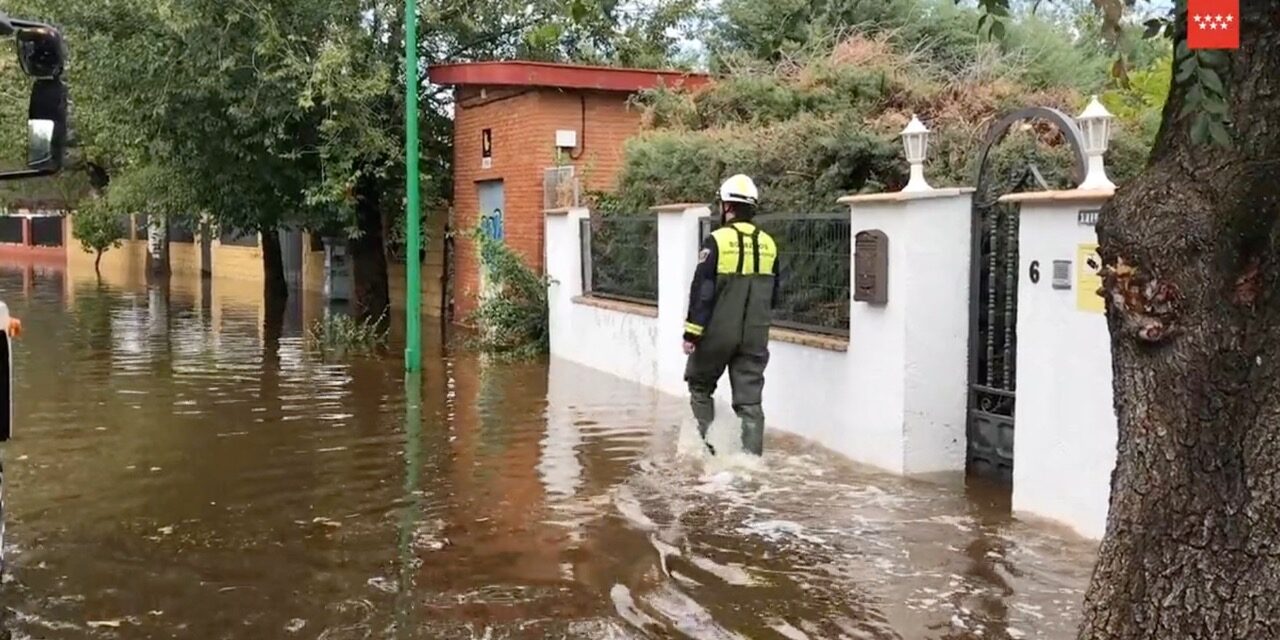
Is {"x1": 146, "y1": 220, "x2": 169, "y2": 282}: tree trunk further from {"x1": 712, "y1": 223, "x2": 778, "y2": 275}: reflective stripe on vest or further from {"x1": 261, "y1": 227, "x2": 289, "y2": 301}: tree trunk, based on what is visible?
{"x1": 712, "y1": 223, "x2": 778, "y2": 275}: reflective stripe on vest

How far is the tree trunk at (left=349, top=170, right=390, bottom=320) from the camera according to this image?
19.8 meters

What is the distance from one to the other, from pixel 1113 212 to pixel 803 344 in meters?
5.70

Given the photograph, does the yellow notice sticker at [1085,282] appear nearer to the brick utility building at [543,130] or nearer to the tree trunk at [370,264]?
the brick utility building at [543,130]

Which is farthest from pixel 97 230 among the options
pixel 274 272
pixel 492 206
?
pixel 492 206

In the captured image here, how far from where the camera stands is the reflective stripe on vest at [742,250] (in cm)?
812

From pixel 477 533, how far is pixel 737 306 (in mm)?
2385

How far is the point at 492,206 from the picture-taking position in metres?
17.4

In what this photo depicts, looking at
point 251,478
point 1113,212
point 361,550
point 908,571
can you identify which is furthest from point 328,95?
point 1113,212

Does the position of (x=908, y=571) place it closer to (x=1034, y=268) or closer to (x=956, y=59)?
(x=1034, y=268)

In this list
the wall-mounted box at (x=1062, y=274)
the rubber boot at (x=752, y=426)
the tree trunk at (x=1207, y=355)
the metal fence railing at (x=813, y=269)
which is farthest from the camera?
the metal fence railing at (x=813, y=269)

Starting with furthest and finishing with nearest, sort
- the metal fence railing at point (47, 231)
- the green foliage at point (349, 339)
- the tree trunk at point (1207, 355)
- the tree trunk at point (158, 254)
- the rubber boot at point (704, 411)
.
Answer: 1. the metal fence railing at point (47, 231)
2. the tree trunk at point (158, 254)
3. the green foliage at point (349, 339)
4. the rubber boot at point (704, 411)
5. the tree trunk at point (1207, 355)

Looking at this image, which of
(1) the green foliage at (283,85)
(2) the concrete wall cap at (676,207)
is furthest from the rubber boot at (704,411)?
(1) the green foliage at (283,85)

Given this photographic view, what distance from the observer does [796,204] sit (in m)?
10.5

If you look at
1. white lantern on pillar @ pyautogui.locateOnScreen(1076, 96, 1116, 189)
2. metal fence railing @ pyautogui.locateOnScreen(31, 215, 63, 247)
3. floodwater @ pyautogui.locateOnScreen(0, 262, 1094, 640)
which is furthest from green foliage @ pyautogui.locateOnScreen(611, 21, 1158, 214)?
metal fence railing @ pyautogui.locateOnScreen(31, 215, 63, 247)
